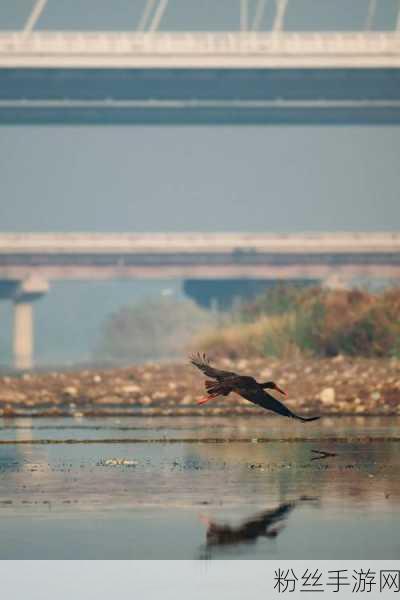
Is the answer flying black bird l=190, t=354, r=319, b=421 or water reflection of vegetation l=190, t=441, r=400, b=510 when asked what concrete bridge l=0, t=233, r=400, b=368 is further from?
flying black bird l=190, t=354, r=319, b=421

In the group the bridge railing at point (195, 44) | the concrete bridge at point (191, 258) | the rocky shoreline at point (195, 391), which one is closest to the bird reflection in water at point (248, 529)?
the rocky shoreline at point (195, 391)

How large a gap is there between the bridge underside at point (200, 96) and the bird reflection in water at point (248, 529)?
407 feet

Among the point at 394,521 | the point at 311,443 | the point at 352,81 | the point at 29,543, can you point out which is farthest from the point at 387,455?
the point at 352,81

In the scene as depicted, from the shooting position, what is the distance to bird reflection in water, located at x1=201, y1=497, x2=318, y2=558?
1322 centimetres

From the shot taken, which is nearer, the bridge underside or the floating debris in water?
the floating debris in water

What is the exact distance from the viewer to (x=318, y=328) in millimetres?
42000

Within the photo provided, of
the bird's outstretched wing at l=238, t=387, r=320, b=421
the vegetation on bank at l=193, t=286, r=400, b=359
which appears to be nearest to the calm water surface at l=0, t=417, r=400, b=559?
the bird's outstretched wing at l=238, t=387, r=320, b=421

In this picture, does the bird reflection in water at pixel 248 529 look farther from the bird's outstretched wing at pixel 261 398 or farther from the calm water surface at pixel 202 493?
the bird's outstretched wing at pixel 261 398

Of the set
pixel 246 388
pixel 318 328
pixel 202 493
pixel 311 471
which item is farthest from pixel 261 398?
pixel 318 328

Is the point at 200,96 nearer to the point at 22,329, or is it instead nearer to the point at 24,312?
the point at 24,312

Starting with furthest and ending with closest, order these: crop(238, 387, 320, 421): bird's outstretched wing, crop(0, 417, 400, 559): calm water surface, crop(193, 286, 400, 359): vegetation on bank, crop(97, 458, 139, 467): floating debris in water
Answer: crop(193, 286, 400, 359): vegetation on bank
crop(97, 458, 139, 467): floating debris in water
crop(238, 387, 320, 421): bird's outstretched wing
crop(0, 417, 400, 559): calm water surface

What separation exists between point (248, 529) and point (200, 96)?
475ft

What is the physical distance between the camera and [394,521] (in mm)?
14125

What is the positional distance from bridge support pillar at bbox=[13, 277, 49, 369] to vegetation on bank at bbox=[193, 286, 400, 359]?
5988 centimetres
